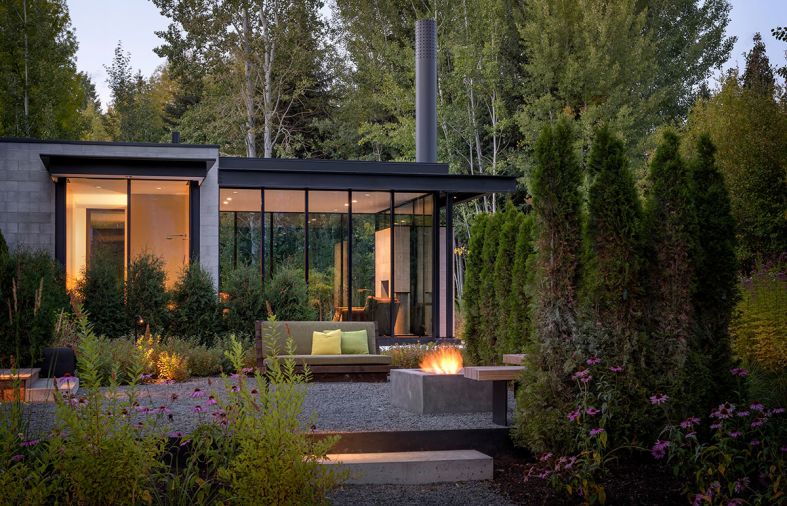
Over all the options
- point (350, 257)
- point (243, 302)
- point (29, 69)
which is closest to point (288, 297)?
point (243, 302)

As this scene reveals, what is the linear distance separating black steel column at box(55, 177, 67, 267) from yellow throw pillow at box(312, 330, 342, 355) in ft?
17.4

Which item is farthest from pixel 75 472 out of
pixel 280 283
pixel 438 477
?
pixel 280 283

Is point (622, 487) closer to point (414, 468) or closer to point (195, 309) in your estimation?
point (414, 468)

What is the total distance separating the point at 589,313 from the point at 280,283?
7.86m

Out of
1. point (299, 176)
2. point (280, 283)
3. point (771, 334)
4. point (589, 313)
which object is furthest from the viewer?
→ point (299, 176)

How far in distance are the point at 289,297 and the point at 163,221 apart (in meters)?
3.07

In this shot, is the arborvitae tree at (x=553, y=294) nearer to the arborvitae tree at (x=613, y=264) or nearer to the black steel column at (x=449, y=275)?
the arborvitae tree at (x=613, y=264)

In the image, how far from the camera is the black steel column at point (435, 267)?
630 inches

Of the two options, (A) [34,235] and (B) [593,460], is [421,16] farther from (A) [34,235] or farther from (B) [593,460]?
(B) [593,460]

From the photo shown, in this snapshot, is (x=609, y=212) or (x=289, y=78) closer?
(x=609, y=212)

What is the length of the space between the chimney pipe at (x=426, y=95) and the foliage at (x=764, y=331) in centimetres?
939

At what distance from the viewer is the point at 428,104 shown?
18906 millimetres

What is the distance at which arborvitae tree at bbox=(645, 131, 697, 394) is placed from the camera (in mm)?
6348

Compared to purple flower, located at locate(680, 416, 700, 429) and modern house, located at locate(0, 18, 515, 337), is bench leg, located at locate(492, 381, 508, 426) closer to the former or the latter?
purple flower, located at locate(680, 416, 700, 429)
